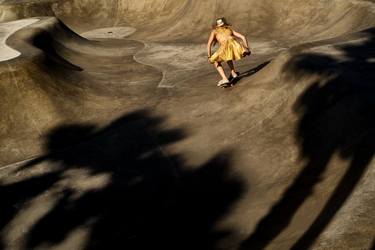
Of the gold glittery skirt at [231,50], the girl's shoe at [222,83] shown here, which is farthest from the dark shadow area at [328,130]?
the girl's shoe at [222,83]

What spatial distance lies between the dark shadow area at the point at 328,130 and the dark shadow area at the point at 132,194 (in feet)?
2.94

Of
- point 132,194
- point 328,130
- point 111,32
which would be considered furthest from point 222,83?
point 111,32

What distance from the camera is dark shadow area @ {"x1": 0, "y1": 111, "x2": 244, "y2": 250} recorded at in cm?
693

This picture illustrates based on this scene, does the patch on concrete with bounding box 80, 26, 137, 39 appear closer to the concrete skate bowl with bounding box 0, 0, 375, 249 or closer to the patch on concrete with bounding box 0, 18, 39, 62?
the patch on concrete with bounding box 0, 18, 39, 62

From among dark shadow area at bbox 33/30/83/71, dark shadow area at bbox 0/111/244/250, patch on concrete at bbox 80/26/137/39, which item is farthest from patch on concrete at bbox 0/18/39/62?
patch on concrete at bbox 80/26/137/39

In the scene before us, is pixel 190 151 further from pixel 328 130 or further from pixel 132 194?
pixel 328 130

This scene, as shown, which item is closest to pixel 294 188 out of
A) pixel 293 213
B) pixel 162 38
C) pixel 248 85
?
pixel 293 213

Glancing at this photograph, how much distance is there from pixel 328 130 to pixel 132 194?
10.6ft

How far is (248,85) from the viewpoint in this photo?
10336 mm

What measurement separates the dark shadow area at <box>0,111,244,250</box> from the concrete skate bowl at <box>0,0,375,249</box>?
25mm

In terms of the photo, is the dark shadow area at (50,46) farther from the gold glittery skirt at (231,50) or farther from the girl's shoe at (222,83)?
the gold glittery skirt at (231,50)

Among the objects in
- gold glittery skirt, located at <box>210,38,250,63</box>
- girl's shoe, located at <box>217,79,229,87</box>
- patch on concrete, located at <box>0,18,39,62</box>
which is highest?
patch on concrete, located at <box>0,18,39,62</box>

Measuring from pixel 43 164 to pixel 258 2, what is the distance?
11220mm

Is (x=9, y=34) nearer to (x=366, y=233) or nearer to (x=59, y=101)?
(x=59, y=101)
